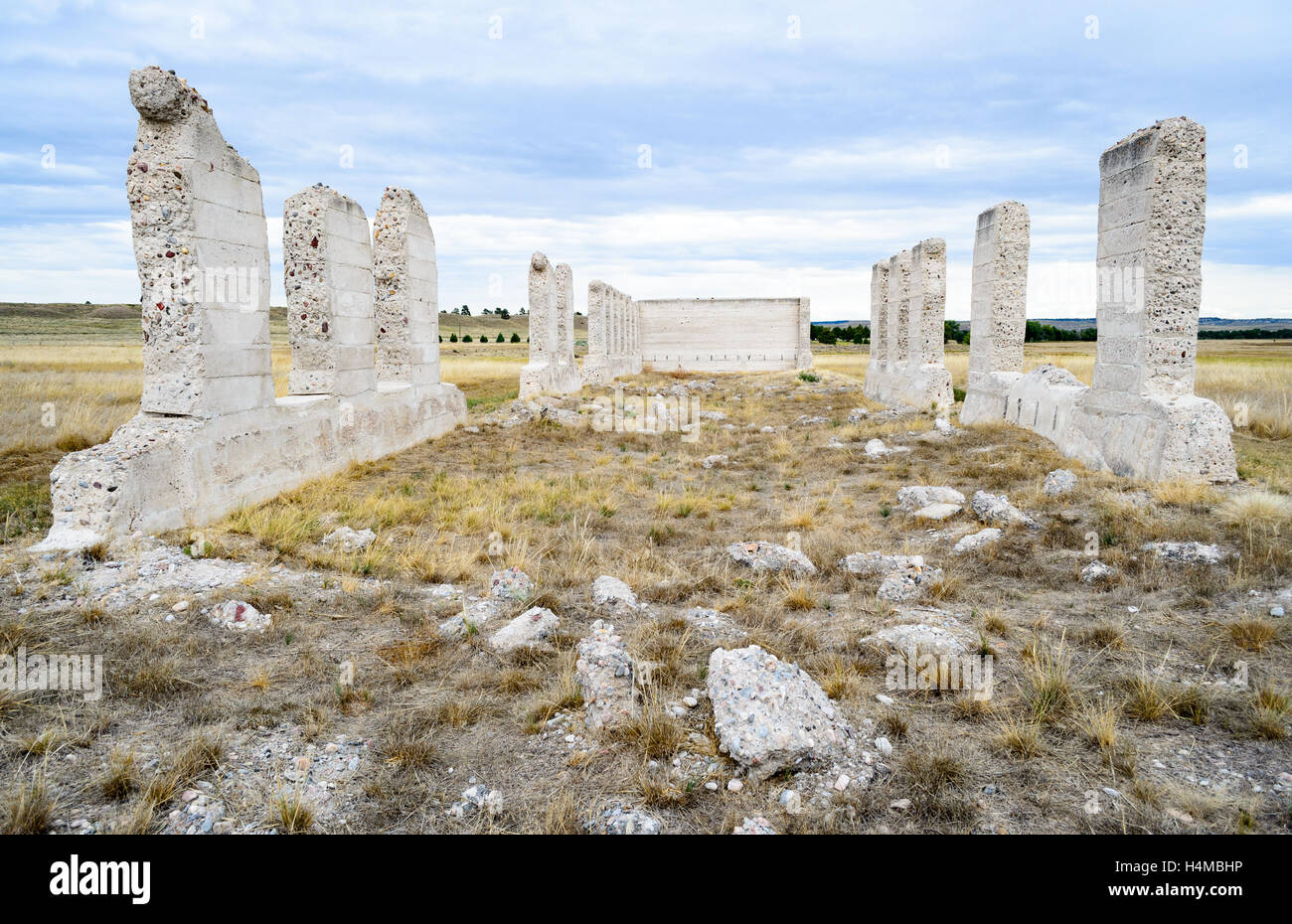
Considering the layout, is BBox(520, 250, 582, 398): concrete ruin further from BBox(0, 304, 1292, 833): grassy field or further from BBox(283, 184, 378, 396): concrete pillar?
BBox(0, 304, 1292, 833): grassy field

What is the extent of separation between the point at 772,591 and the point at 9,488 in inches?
318

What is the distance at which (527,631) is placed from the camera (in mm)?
4543

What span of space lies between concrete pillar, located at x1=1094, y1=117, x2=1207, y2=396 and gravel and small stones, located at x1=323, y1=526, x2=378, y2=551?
8175 millimetres

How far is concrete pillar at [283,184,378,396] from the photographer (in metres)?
9.50

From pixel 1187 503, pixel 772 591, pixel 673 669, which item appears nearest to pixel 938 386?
pixel 1187 503

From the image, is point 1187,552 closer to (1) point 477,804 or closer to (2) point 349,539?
(1) point 477,804

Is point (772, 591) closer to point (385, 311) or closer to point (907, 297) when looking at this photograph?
point (385, 311)

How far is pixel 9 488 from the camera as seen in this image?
8.07 m

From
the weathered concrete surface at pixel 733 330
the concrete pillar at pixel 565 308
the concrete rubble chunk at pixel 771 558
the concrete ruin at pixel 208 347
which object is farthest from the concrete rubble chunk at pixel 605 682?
the weathered concrete surface at pixel 733 330

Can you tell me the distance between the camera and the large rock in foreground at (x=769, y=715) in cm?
319

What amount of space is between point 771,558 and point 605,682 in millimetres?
2422

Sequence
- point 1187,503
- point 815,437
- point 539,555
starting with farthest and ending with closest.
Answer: point 815,437 → point 1187,503 → point 539,555

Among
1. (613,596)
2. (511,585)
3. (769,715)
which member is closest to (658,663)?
(769,715)

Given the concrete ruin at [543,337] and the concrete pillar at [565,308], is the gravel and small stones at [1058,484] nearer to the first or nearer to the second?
the concrete ruin at [543,337]
